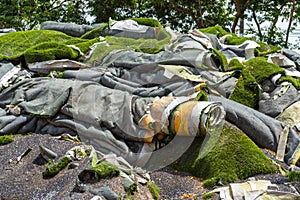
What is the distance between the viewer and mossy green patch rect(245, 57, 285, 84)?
432cm

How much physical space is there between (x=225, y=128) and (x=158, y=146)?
49 cm

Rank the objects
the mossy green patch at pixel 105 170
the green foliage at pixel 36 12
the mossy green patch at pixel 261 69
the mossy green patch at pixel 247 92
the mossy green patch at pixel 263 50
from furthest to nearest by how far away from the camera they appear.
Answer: the green foliage at pixel 36 12 < the mossy green patch at pixel 263 50 < the mossy green patch at pixel 261 69 < the mossy green patch at pixel 247 92 < the mossy green patch at pixel 105 170

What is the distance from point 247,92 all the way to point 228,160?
1134 millimetres

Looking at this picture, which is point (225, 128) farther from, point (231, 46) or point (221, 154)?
point (231, 46)

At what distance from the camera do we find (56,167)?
3.05 metres

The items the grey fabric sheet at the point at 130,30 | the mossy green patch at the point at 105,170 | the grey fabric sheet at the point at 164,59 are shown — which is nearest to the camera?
the mossy green patch at the point at 105,170

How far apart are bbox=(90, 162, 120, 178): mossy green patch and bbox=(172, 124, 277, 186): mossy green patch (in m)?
0.61

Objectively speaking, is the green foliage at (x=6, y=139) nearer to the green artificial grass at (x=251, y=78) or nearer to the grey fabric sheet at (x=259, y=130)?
the grey fabric sheet at (x=259, y=130)

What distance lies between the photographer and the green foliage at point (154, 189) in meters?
2.86

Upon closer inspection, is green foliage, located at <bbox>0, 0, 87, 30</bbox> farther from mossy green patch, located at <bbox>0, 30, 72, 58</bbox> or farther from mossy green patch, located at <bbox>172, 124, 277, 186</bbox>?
mossy green patch, located at <bbox>172, 124, 277, 186</bbox>

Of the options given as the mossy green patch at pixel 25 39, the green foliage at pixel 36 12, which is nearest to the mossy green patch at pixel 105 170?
the mossy green patch at pixel 25 39

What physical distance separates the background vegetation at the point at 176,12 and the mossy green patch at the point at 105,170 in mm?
7607

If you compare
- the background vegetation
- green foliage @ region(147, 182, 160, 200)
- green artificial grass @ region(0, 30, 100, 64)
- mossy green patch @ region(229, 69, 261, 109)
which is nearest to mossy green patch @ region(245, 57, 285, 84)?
mossy green patch @ region(229, 69, 261, 109)

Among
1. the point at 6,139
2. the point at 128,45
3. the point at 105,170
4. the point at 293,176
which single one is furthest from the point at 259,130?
the point at 128,45
